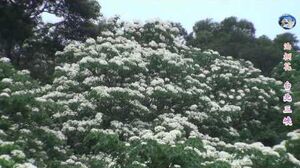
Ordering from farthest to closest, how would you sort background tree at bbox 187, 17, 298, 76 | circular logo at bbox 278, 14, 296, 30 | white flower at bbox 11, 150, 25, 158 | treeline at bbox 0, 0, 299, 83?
1. background tree at bbox 187, 17, 298, 76
2. treeline at bbox 0, 0, 299, 83
3. circular logo at bbox 278, 14, 296, 30
4. white flower at bbox 11, 150, 25, 158

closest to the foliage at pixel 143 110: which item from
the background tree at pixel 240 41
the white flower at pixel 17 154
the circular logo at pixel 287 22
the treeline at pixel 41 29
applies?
the white flower at pixel 17 154

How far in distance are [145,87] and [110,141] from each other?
4281 millimetres

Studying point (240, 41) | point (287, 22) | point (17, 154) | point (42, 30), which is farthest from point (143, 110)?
point (240, 41)

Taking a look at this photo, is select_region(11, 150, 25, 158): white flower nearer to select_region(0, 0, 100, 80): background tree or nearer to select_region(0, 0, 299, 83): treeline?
select_region(0, 0, 299, 83): treeline

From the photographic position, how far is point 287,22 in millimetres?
10625

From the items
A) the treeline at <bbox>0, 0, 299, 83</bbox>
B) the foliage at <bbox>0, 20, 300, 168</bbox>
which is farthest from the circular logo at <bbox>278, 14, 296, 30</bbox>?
the treeline at <bbox>0, 0, 299, 83</bbox>

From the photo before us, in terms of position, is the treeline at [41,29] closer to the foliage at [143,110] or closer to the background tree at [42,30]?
the background tree at [42,30]

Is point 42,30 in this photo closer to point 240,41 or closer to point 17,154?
point 17,154

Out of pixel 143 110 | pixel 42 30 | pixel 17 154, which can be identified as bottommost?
pixel 17 154

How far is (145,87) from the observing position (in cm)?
1412

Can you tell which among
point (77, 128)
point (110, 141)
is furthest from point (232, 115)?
point (110, 141)

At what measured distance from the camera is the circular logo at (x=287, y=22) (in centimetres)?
1058

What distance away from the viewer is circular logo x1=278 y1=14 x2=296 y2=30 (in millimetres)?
10578

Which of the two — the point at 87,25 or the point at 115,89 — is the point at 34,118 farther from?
the point at 87,25
